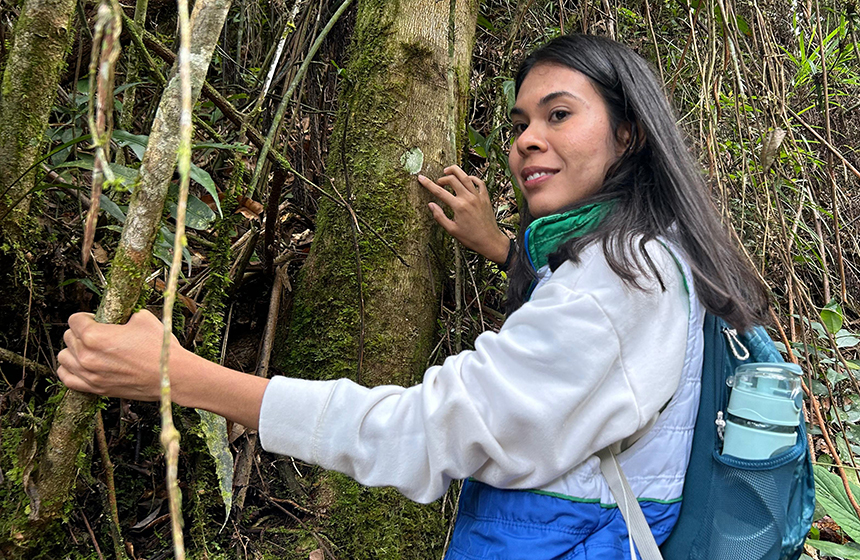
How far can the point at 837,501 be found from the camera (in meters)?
1.78

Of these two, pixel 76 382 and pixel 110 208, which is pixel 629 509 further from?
pixel 110 208

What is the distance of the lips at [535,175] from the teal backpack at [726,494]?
1.57ft

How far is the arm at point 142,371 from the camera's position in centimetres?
113

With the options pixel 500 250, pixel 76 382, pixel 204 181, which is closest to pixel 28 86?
pixel 204 181

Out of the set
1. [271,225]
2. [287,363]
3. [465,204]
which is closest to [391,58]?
[465,204]

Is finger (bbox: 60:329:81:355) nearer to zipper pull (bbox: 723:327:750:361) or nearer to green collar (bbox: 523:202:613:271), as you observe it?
green collar (bbox: 523:202:613:271)

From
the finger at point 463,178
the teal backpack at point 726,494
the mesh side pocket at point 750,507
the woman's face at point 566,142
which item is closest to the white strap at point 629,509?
the teal backpack at point 726,494

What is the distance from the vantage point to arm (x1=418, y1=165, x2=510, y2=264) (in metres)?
1.80

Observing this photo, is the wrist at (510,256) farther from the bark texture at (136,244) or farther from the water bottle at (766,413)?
the bark texture at (136,244)

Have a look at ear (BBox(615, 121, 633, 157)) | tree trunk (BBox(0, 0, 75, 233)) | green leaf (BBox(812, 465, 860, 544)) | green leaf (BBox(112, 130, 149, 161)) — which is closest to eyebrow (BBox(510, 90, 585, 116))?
ear (BBox(615, 121, 633, 157))

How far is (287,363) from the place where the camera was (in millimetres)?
1904

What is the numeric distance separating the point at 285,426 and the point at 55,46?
3.19 feet

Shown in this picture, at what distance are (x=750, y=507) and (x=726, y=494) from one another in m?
0.04

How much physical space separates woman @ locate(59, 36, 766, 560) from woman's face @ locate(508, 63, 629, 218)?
19cm
